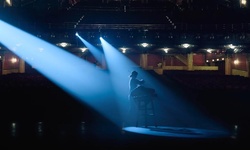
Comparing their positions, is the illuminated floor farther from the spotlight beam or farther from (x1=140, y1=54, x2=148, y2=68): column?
(x1=140, y1=54, x2=148, y2=68): column

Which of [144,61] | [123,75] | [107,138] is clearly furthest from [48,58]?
[107,138]

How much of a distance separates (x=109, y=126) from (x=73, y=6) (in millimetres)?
21858

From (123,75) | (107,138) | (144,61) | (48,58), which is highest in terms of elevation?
(144,61)

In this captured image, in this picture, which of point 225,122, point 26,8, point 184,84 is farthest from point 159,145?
point 26,8

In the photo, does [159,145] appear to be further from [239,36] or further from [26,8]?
[26,8]

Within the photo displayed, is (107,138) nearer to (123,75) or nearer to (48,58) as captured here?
(123,75)

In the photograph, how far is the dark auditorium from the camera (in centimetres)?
529

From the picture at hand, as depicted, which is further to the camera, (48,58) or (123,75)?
(48,58)

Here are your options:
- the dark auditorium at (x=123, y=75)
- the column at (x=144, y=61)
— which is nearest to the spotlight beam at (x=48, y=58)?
the dark auditorium at (x=123, y=75)

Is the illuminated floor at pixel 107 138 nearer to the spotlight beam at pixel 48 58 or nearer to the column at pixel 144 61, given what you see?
the spotlight beam at pixel 48 58

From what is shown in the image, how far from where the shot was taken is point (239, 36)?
1667cm

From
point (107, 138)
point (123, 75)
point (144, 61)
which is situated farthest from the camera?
point (144, 61)

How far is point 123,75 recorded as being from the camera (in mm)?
16141

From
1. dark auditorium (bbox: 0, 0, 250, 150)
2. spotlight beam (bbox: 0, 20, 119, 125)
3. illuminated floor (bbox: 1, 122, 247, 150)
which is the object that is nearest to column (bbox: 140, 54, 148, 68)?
dark auditorium (bbox: 0, 0, 250, 150)
